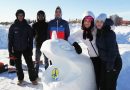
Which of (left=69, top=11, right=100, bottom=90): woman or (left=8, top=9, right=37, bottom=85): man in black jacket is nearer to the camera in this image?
(left=69, top=11, right=100, bottom=90): woman

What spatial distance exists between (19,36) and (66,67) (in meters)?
2.34

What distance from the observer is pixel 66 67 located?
4.83 metres

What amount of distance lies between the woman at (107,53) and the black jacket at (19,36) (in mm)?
2471

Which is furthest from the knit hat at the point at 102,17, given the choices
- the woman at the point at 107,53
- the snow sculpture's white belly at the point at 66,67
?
the snow sculpture's white belly at the point at 66,67

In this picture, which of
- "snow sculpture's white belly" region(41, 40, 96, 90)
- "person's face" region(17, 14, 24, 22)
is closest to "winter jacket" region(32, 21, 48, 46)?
"person's face" region(17, 14, 24, 22)

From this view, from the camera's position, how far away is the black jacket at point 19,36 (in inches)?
269

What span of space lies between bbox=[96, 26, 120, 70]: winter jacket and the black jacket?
100 inches

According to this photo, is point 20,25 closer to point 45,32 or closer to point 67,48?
point 45,32

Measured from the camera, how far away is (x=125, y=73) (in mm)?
6863

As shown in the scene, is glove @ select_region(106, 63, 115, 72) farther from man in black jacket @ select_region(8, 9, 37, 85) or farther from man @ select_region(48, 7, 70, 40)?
man in black jacket @ select_region(8, 9, 37, 85)

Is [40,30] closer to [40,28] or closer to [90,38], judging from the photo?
[40,28]

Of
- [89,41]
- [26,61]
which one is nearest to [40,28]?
[26,61]

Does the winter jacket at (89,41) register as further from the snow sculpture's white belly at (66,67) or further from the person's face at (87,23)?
the snow sculpture's white belly at (66,67)

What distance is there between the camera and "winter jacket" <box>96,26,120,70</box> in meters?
4.62
